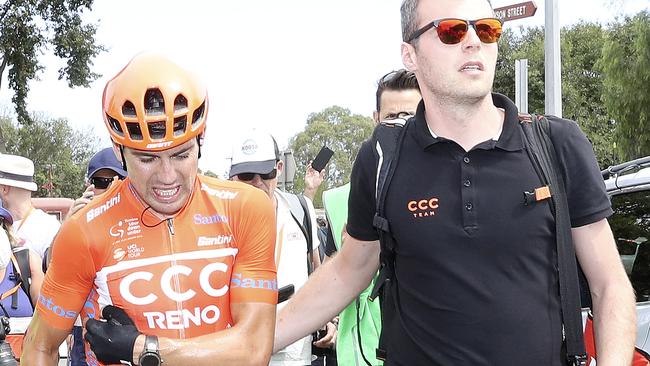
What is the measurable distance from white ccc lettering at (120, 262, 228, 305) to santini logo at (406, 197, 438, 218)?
0.69 meters

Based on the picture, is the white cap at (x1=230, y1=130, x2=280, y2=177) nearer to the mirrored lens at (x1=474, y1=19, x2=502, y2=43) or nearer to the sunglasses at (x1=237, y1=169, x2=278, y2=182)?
the sunglasses at (x1=237, y1=169, x2=278, y2=182)

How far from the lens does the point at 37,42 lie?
2675 cm

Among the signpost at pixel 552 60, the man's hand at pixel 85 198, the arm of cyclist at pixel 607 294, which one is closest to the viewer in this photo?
the arm of cyclist at pixel 607 294

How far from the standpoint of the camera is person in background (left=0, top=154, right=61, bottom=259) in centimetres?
607

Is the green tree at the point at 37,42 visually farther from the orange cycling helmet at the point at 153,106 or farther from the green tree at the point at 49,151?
the green tree at the point at 49,151

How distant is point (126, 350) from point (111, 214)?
0.53 metres

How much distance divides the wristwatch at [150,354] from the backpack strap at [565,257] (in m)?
1.21

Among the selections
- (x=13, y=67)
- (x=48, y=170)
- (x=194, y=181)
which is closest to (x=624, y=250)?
(x=194, y=181)

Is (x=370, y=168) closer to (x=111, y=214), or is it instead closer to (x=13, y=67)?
(x=111, y=214)

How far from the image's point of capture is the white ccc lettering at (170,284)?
2.49m

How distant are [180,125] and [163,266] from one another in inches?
18.6

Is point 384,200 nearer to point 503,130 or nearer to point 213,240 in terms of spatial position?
point 503,130

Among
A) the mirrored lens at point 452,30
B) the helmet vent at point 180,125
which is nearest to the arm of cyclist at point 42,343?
the helmet vent at point 180,125

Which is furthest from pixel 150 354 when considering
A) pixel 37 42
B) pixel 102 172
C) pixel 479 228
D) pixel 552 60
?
pixel 37 42
